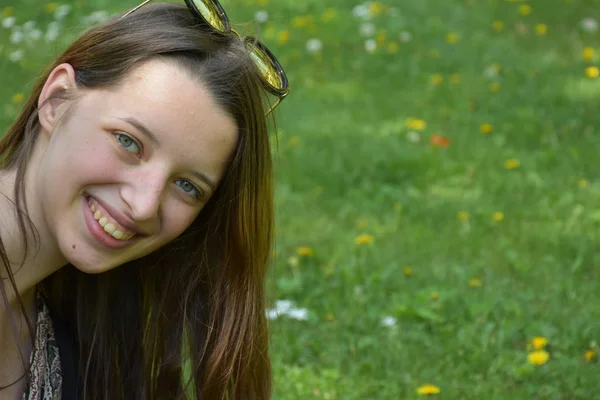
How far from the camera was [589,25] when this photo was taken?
597 cm

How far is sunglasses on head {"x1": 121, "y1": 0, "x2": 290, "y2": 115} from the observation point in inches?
79.7

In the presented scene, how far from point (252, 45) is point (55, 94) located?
0.41 metres

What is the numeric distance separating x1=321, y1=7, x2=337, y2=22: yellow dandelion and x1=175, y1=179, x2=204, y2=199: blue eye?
14.7ft

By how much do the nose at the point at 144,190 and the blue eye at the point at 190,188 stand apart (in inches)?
2.5

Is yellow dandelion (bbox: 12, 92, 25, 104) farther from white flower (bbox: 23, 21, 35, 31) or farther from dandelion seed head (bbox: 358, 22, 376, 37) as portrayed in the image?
dandelion seed head (bbox: 358, 22, 376, 37)

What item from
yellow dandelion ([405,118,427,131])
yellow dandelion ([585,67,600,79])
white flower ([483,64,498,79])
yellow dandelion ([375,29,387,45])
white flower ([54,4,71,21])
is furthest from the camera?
white flower ([54,4,71,21])

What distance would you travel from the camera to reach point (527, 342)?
117 inches

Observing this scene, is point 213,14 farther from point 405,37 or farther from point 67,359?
point 405,37

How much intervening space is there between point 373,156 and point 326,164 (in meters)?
0.21

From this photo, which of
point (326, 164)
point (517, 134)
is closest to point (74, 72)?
point (326, 164)

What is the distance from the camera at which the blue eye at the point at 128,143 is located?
1.90 m

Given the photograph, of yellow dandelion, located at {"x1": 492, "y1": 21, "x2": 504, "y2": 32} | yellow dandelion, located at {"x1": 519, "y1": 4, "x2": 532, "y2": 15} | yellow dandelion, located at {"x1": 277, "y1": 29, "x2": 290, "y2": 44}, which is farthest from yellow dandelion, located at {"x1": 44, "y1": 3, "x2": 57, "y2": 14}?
yellow dandelion, located at {"x1": 519, "y1": 4, "x2": 532, "y2": 15}

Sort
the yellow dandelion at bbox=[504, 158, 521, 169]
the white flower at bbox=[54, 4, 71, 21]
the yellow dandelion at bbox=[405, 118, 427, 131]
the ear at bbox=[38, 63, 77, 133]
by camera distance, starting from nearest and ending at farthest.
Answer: the ear at bbox=[38, 63, 77, 133]
the yellow dandelion at bbox=[504, 158, 521, 169]
the yellow dandelion at bbox=[405, 118, 427, 131]
the white flower at bbox=[54, 4, 71, 21]

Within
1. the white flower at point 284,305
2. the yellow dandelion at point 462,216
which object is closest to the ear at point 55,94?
the white flower at point 284,305
